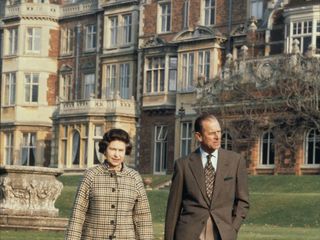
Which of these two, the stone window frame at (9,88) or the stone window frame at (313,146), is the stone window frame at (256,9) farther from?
the stone window frame at (9,88)

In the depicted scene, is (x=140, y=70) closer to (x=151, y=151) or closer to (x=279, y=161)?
(x=151, y=151)

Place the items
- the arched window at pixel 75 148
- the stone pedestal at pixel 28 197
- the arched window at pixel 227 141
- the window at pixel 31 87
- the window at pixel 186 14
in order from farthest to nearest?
the window at pixel 31 87 < the arched window at pixel 75 148 < the window at pixel 186 14 < the arched window at pixel 227 141 < the stone pedestal at pixel 28 197

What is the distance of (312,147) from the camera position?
164 feet

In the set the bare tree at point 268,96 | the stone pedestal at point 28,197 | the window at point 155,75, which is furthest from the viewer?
the window at point 155,75

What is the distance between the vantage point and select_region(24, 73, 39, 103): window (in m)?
66.6

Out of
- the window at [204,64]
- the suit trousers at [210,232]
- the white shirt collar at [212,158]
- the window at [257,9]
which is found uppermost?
the window at [257,9]

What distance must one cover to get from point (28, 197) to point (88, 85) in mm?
38250

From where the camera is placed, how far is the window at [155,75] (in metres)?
59.5

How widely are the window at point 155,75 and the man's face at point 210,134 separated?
48144mm

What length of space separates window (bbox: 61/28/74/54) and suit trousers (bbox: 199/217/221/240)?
188 feet

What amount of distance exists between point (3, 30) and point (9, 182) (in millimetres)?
42379

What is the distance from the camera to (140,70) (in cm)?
6106

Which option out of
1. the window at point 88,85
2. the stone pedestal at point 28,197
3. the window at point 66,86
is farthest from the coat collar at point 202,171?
the window at point 66,86

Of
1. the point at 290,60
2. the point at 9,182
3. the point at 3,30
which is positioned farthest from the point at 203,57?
the point at 9,182
